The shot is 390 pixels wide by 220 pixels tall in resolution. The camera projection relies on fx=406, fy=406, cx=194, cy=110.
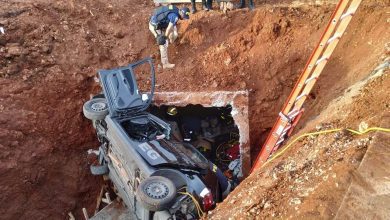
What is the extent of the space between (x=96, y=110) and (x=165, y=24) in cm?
251

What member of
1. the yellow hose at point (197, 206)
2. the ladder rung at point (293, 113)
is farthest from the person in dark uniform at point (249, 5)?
the yellow hose at point (197, 206)

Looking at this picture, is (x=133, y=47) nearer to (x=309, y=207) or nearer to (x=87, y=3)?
(x=87, y=3)

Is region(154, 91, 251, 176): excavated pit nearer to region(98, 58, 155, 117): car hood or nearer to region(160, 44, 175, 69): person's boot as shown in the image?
region(160, 44, 175, 69): person's boot

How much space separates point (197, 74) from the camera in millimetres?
8766

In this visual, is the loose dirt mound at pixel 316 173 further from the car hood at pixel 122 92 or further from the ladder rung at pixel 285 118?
the car hood at pixel 122 92

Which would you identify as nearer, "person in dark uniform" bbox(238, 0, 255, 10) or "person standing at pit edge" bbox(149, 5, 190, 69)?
"person standing at pit edge" bbox(149, 5, 190, 69)

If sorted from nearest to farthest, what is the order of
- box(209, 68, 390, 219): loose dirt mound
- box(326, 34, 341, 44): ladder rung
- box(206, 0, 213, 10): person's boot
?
box(209, 68, 390, 219): loose dirt mound, box(326, 34, 341, 44): ladder rung, box(206, 0, 213, 10): person's boot

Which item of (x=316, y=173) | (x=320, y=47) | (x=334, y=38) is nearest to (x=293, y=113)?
(x=320, y=47)

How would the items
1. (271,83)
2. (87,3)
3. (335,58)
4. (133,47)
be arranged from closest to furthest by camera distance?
1. (335,58)
2. (271,83)
3. (133,47)
4. (87,3)

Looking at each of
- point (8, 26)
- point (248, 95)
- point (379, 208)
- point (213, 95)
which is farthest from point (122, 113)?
point (379, 208)

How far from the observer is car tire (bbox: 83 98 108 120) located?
744cm

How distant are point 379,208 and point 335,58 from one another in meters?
4.48

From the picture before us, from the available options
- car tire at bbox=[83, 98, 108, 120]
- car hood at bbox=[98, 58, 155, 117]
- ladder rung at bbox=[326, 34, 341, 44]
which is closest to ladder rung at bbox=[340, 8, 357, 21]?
ladder rung at bbox=[326, 34, 341, 44]

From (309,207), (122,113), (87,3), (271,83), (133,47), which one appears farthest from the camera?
(87,3)
